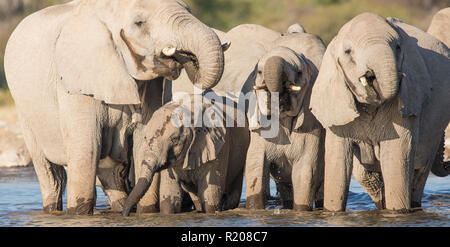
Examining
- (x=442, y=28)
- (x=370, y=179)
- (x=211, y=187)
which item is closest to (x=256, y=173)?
(x=211, y=187)

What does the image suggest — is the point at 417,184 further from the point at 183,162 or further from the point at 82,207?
the point at 82,207

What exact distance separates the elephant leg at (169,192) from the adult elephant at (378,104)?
1.31 meters

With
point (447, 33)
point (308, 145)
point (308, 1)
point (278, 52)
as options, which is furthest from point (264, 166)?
point (308, 1)

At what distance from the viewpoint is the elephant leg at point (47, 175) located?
30.5 ft

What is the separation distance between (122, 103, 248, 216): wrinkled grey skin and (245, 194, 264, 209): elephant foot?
0.25 meters

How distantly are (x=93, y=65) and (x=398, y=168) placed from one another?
2.54 metres

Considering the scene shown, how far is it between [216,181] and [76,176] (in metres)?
1.27

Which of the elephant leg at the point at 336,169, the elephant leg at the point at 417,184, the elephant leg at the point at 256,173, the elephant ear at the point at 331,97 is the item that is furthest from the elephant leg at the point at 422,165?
the elephant leg at the point at 256,173

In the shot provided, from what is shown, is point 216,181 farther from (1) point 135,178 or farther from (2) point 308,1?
(2) point 308,1

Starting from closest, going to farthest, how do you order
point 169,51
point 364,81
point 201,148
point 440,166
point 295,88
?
1. point 364,81
2. point 169,51
3. point 295,88
4. point 201,148
5. point 440,166

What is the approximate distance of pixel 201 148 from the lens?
8.75 meters

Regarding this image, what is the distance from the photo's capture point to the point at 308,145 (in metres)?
8.86

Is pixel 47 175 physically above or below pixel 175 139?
below
